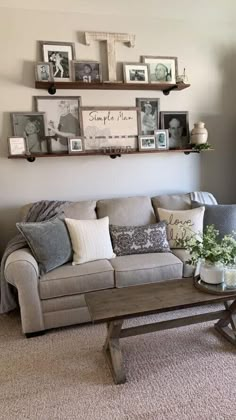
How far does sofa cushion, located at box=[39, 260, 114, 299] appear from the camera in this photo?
2334mm

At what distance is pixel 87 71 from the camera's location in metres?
3.05

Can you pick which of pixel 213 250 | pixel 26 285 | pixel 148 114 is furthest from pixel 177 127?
pixel 26 285

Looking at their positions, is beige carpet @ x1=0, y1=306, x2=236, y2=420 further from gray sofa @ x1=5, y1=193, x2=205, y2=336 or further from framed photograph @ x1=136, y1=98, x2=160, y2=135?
framed photograph @ x1=136, y1=98, x2=160, y2=135

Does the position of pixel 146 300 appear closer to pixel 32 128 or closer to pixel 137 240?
pixel 137 240

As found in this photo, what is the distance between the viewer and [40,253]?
2.42 metres

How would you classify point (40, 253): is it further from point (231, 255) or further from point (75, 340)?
point (231, 255)

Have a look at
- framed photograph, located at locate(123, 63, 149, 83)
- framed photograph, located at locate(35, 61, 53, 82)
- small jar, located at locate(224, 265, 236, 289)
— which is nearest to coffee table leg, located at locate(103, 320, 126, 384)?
small jar, located at locate(224, 265, 236, 289)

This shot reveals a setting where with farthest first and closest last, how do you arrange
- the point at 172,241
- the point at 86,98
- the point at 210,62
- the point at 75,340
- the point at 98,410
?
the point at 210,62, the point at 86,98, the point at 172,241, the point at 75,340, the point at 98,410

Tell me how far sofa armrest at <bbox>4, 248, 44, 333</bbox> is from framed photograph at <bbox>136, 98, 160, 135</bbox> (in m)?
1.79

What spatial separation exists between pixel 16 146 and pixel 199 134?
1824 millimetres

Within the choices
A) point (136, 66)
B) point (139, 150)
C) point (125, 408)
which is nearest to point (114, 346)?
point (125, 408)

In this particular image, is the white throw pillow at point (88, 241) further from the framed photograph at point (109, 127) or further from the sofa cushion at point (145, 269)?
the framed photograph at point (109, 127)

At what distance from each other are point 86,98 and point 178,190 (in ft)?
4.57

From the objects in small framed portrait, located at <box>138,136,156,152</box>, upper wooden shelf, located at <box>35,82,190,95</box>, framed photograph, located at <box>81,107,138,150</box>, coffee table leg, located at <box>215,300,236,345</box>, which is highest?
upper wooden shelf, located at <box>35,82,190,95</box>
